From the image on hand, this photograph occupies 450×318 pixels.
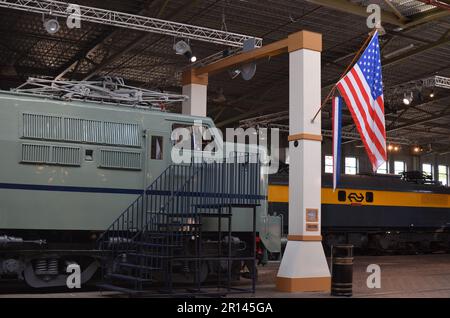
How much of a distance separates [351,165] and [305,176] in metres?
30.8

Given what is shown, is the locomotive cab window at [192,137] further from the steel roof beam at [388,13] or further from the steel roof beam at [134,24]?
the steel roof beam at [388,13]

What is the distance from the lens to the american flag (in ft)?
36.9

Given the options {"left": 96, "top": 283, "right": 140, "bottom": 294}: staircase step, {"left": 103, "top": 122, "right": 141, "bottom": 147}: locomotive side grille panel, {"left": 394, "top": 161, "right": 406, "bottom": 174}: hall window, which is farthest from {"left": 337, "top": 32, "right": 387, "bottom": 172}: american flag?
{"left": 394, "top": 161, "right": 406, "bottom": 174}: hall window

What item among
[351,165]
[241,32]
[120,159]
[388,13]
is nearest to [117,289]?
[120,159]

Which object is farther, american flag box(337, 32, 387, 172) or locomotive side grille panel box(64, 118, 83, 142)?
locomotive side grille panel box(64, 118, 83, 142)

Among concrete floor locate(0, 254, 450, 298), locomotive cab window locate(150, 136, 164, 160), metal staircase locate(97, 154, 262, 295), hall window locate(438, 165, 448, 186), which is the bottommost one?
concrete floor locate(0, 254, 450, 298)

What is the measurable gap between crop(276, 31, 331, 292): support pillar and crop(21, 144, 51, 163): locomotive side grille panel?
4.73m

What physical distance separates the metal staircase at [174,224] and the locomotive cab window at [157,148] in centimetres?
47

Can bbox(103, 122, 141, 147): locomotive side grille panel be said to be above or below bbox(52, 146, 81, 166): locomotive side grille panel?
above

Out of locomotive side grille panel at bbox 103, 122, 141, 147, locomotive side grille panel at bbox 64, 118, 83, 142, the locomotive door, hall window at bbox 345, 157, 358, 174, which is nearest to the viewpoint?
locomotive side grille panel at bbox 64, 118, 83, 142

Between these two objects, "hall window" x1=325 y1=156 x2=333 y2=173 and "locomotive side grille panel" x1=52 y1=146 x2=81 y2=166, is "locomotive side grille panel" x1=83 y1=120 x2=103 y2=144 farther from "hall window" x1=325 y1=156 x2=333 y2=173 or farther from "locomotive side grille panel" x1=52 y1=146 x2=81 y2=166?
"hall window" x1=325 y1=156 x2=333 y2=173

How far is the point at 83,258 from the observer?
38.1 ft

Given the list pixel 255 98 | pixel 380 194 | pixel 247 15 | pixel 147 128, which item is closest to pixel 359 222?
pixel 380 194
